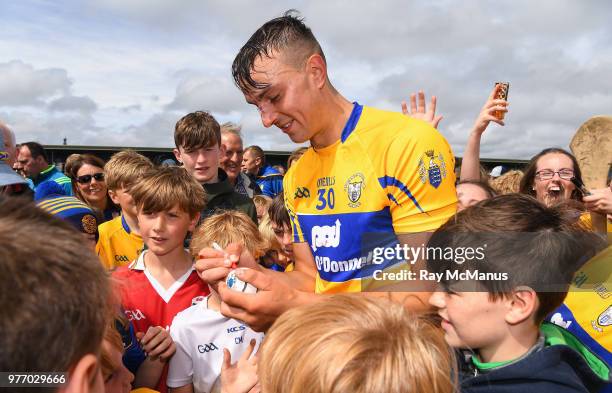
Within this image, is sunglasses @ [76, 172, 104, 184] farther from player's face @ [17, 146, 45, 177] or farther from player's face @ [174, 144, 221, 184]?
player's face @ [17, 146, 45, 177]

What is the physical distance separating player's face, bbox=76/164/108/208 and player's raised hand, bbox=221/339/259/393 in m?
3.96

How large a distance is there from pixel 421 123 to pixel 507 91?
1838mm

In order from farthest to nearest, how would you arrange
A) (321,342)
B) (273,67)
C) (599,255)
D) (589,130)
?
(589,130)
(599,255)
(273,67)
(321,342)

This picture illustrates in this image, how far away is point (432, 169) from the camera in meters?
2.20

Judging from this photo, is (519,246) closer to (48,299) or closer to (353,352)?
(353,352)

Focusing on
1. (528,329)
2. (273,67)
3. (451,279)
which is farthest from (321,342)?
(273,67)

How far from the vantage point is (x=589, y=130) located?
246 inches

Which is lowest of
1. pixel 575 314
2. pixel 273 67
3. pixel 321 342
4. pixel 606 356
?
pixel 606 356

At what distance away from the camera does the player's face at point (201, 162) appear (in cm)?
447

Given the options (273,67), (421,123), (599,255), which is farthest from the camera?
(599,255)

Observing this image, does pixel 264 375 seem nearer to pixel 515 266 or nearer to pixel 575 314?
Answer: pixel 515 266

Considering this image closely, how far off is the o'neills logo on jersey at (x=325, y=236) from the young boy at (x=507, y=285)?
0.57 metres

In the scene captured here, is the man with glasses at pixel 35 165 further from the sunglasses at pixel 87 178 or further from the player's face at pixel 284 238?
the player's face at pixel 284 238

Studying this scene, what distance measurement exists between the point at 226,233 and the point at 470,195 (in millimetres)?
1634
